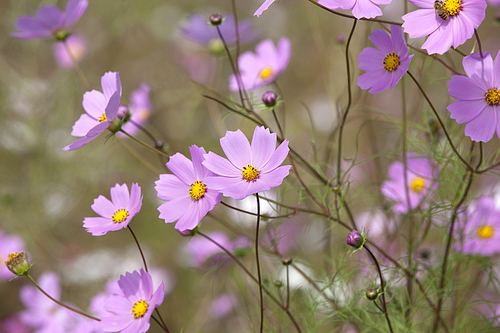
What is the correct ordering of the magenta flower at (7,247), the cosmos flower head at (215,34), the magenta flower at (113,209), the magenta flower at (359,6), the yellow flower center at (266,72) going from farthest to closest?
1. the magenta flower at (7,247)
2. the cosmos flower head at (215,34)
3. the yellow flower center at (266,72)
4. the magenta flower at (113,209)
5. the magenta flower at (359,6)

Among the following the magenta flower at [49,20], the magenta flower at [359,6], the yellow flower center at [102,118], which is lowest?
the yellow flower center at [102,118]

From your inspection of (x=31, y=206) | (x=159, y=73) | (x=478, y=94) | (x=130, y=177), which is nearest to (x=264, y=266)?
(x=478, y=94)

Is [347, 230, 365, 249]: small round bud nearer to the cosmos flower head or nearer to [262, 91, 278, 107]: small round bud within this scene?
[262, 91, 278, 107]: small round bud

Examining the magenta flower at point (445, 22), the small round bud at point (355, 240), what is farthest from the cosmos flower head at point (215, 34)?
the small round bud at point (355, 240)

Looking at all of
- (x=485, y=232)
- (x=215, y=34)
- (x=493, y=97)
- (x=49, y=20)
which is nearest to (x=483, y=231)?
(x=485, y=232)

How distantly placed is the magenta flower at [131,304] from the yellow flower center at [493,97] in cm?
44

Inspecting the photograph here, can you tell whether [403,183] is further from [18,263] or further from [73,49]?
[73,49]

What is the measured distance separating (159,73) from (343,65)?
80 cm

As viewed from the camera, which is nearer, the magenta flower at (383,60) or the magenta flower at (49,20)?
the magenta flower at (383,60)

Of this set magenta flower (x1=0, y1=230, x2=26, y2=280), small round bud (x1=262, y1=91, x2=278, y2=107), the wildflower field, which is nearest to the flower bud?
the wildflower field

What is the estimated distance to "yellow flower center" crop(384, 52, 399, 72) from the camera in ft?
1.53

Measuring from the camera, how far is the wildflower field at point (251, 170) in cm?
48

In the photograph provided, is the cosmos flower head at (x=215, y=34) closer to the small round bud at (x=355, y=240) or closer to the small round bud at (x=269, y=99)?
the small round bud at (x=269, y=99)

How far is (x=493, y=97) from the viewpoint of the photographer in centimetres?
43
